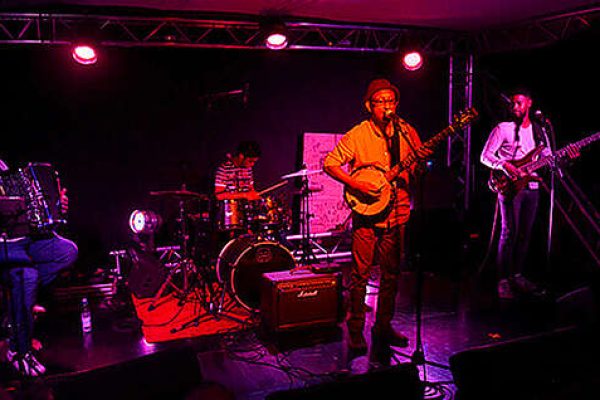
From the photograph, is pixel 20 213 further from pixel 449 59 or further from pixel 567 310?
pixel 449 59

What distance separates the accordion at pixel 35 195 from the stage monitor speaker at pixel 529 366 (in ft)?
12.6

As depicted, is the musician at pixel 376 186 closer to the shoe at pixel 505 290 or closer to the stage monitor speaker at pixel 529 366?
the stage monitor speaker at pixel 529 366

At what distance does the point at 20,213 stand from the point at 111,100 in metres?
4.13

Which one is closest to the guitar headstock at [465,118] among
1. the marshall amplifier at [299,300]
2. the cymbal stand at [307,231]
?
the marshall amplifier at [299,300]

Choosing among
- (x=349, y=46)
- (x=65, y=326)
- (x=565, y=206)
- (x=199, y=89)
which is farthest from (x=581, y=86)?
(x=65, y=326)

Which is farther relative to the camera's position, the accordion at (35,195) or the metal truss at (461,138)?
the metal truss at (461,138)

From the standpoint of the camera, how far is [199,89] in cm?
827

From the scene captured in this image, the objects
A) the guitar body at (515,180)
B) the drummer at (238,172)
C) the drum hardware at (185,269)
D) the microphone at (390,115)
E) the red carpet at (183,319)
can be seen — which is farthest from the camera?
the drummer at (238,172)

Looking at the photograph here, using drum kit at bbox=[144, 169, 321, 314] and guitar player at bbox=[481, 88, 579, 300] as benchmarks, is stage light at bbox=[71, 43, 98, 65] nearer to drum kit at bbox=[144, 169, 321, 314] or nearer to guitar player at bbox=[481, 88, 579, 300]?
drum kit at bbox=[144, 169, 321, 314]

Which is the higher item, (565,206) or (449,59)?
(449,59)

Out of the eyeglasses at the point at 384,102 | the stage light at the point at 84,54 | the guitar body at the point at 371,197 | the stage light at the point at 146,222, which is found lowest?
the stage light at the point at 146,222

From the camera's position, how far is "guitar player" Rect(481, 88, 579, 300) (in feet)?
21.4

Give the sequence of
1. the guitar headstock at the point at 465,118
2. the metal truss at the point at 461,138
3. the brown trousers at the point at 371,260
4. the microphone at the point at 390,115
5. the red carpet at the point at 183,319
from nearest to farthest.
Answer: the guitar headstock at the point at 465,118, the microphone at the point at 390,115, the brown trousers at the point at 371,260, the red carpet at the point at 183,319, the metal truss at the point at 461,138

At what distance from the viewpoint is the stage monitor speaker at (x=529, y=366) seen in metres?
2.41
